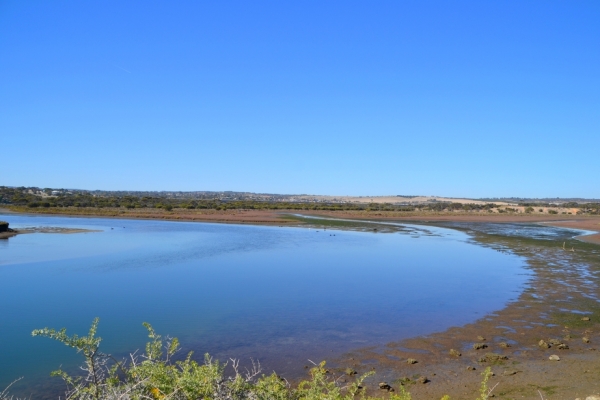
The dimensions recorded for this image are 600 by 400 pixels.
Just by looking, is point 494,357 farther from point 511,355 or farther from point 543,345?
point 543,345

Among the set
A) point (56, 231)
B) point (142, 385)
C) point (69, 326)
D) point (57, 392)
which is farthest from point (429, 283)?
point (56, 231)

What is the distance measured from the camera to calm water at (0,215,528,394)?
29.7 ft

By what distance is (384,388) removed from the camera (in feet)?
23.1

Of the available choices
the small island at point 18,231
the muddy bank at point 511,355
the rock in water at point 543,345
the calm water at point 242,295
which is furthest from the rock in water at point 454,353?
the small island at point 18,231

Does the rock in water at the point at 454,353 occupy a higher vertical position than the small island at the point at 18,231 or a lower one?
lower

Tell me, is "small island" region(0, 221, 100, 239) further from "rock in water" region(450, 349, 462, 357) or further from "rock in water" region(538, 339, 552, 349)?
"rock in water" region(538, 339, 552, 349)

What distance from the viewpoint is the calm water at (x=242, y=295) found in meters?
9.04

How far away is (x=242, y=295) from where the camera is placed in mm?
13648

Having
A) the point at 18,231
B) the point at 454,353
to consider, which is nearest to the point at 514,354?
the point at 454,353

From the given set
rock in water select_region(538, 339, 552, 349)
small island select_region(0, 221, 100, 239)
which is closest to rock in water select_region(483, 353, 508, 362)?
rock in water select_region(538, 339, 552, 349)

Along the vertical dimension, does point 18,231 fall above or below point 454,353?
above

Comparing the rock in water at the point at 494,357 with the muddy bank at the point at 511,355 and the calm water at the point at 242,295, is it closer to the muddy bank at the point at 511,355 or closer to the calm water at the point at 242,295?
the muddy bank at the point at 511,355

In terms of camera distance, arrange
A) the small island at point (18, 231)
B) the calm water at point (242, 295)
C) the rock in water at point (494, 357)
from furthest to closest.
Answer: the small island at point (18, 231), the calm water at point (242, 295), the rock in water at point (494, 357)

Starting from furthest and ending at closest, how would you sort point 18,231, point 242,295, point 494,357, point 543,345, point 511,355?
point 18,231, point 242,295, point 543,345, point 511,355, point 494,357
